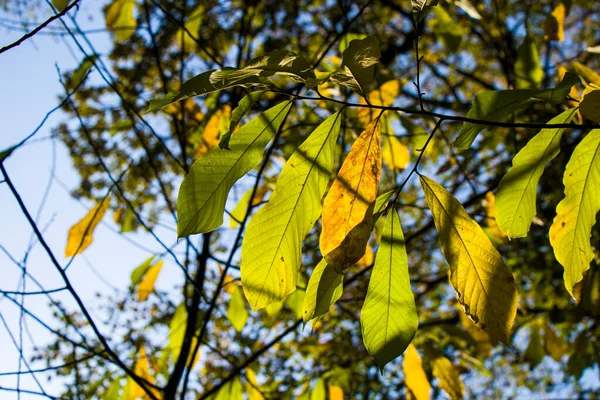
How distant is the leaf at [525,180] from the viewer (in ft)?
2.78

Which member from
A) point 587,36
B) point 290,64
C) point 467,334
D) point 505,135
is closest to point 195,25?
point 290,64

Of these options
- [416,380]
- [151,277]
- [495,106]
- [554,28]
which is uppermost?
[554,28]

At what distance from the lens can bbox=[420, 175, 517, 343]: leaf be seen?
72 centimetres

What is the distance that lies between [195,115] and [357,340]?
295cm

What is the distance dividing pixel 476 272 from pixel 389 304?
0.49 ft

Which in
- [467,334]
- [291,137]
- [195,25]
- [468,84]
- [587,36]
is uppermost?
[587,36]

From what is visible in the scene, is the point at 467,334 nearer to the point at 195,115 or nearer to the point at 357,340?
the point at 195,115

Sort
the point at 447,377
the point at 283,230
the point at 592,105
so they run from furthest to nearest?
the point at 447,377 → the point at 283,230 → the point at 592,105

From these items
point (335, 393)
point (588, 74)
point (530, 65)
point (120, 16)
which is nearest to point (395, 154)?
point (530, 65)

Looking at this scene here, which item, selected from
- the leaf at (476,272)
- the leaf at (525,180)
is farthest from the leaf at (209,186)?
the leaf at (525,180)

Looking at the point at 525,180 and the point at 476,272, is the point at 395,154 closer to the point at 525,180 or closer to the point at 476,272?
the point at 525,180

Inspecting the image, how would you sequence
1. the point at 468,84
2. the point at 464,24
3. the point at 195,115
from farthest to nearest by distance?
the point at 468,84, the point at 464,24, the point at 195,115

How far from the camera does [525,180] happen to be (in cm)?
86

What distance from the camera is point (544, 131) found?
0.84 m
